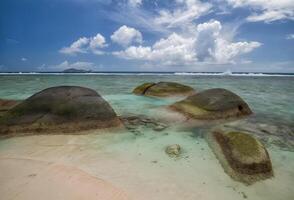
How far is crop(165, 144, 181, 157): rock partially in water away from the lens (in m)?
4.98

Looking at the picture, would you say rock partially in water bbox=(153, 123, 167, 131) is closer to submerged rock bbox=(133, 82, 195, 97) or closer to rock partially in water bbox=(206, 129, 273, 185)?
rock partially in water bbox=(206, 129, 273, 185)

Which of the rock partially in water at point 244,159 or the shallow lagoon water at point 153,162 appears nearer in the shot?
the shallow lagoon water at point 153,162

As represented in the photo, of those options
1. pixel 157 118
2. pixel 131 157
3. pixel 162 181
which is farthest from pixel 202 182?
pixel 157 118

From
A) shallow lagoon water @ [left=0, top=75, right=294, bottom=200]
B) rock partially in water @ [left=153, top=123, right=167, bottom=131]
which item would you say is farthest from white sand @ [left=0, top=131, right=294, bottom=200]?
rock partially in water @ [left=153, top=123, right=167, bottom=131]

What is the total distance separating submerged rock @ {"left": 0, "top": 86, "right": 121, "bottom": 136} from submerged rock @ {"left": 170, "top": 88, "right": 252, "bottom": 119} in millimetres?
A: 3202

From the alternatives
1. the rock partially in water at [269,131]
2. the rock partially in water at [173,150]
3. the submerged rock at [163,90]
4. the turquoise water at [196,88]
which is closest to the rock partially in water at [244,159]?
the rock partially in water at [173,150]

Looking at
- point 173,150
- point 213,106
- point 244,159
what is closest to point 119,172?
point 173,150

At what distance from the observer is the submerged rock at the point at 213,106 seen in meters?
8.24

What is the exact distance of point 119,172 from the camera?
4.16 metres

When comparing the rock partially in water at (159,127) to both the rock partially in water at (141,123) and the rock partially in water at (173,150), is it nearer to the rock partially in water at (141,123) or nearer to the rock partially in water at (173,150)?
the rock partially in water at (141,123)

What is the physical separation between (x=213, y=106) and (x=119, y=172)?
17.7 feet

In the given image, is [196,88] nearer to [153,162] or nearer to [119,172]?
[153,162]

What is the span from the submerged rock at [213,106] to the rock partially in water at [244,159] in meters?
3.09

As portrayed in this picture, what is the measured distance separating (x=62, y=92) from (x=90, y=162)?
3.64m
